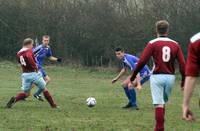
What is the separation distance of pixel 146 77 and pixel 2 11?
85.7 feet

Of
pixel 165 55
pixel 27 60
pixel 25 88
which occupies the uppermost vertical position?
pixel 165 55

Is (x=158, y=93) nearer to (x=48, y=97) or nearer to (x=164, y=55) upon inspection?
(x=164, y=55)

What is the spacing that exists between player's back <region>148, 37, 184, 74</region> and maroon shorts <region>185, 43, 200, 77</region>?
430cm

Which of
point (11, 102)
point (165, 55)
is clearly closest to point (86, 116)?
point (11, 102)

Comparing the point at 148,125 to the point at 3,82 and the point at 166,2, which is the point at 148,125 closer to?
the point at 3,82

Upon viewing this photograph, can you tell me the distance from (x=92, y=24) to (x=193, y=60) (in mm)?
31835

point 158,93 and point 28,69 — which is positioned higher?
point 158,93

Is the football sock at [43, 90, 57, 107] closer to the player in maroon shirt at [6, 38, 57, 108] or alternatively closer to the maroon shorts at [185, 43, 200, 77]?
the player in maroon shirt at [6, 38, 57, 108]

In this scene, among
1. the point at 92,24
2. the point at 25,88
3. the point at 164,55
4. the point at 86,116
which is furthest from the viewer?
the point at 92,24

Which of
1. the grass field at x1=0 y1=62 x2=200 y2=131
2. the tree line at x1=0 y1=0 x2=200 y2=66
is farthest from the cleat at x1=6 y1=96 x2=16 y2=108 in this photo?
the tree line at x1=0 y1=0 x2=200 y2=66

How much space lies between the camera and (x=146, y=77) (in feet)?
50.5

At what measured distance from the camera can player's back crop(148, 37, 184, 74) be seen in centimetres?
992

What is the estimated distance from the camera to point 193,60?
18.2ft

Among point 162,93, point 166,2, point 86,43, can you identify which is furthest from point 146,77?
point 86,43
